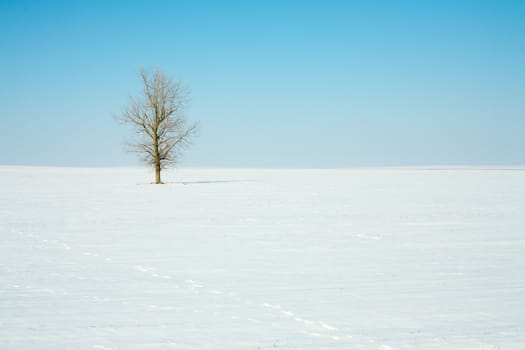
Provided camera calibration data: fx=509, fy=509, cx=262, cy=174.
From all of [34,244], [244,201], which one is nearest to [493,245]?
[34,244]

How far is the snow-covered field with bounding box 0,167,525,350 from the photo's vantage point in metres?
6.38

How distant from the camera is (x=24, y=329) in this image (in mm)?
6629

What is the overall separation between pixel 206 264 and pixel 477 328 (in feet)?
18.8

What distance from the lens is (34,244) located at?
44.0 feet

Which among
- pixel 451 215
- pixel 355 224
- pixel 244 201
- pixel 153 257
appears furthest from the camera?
pixel 244 201

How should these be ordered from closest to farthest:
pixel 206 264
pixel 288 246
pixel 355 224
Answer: pixel 206 264 → pixel 288 246 → pixel 355 224

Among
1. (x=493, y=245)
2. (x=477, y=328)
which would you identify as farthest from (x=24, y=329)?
(x=493, y=245)

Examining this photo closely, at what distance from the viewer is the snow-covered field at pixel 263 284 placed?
251 inches

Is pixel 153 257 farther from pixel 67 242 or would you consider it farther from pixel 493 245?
pixel 493 245

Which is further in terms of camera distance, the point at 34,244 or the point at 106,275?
the point at 34,244

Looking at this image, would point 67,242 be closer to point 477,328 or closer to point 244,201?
point 477,328

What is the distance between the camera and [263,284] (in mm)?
9023

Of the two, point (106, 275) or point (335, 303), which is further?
point (106, 275)

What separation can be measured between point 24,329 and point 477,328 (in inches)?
232
